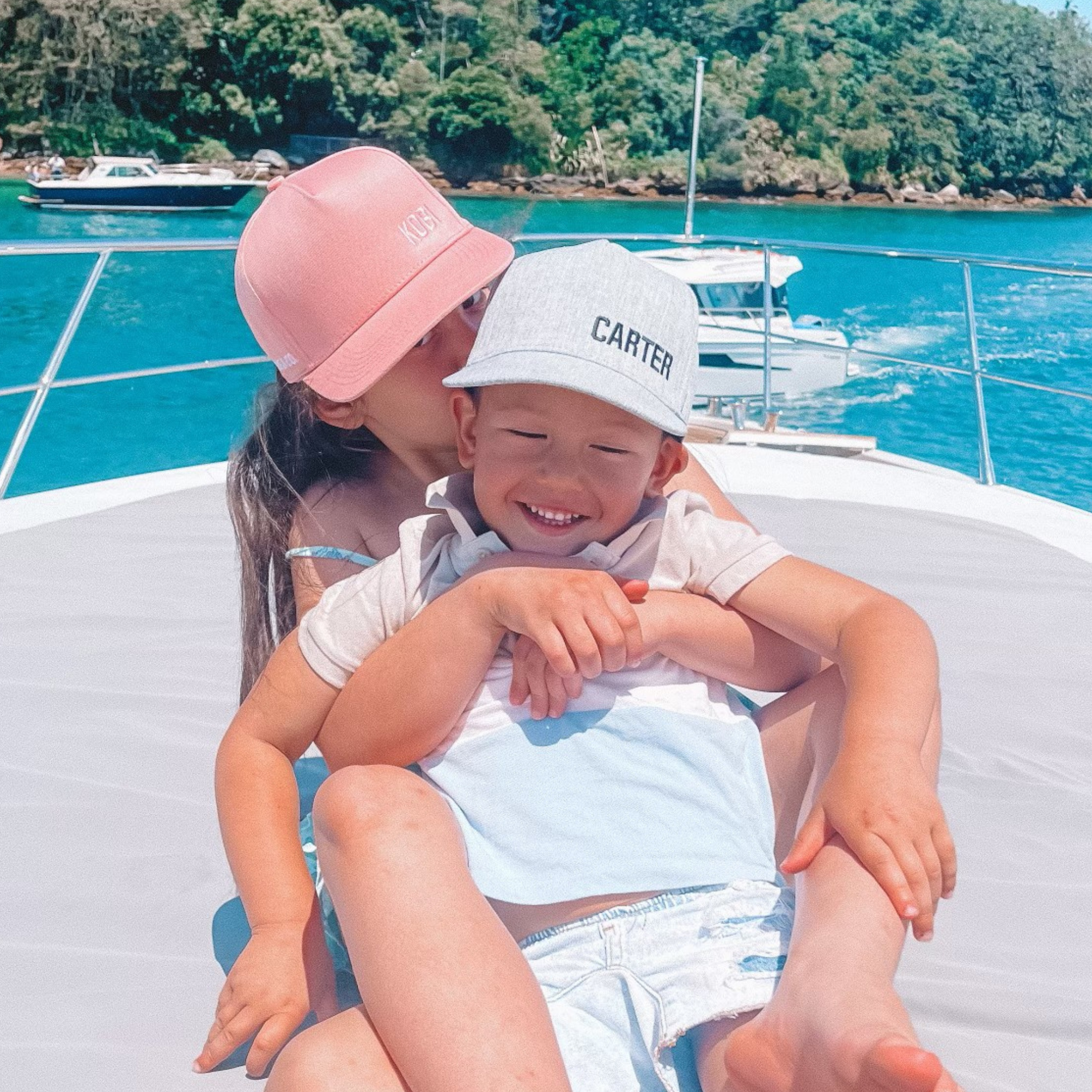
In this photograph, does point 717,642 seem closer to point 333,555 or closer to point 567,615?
point 567,615

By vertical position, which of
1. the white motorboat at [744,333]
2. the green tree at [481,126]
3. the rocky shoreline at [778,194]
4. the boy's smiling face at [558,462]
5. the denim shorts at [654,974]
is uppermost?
the boy's smiling face at [558,462]

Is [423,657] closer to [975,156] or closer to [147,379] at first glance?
[147,379]

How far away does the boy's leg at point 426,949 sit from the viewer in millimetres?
575

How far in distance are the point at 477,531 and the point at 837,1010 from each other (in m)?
0.39

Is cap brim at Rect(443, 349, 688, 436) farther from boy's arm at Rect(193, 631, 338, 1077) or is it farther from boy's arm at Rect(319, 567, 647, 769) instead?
boy's arm at Rect(193, 631, 338, 1077)

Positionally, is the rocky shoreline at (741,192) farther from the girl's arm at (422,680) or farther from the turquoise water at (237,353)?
the girl's arm at (422,680)

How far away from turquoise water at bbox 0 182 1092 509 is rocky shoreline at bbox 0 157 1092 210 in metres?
9.26

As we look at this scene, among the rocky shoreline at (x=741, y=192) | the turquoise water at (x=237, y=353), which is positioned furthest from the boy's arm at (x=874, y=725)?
the rocky shoreline at (x=741, y=192)

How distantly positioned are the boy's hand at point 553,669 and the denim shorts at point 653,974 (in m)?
0.13

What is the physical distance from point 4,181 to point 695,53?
18.1 m

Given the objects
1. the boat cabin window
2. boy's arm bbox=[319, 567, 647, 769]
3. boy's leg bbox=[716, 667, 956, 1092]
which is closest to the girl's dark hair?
boy's arm bbox=[319, 567, 647, 769]

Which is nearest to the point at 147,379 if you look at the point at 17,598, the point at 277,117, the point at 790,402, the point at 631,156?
the point at 790,402

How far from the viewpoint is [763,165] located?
96.5ft

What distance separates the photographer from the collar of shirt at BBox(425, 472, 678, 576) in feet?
2.63
